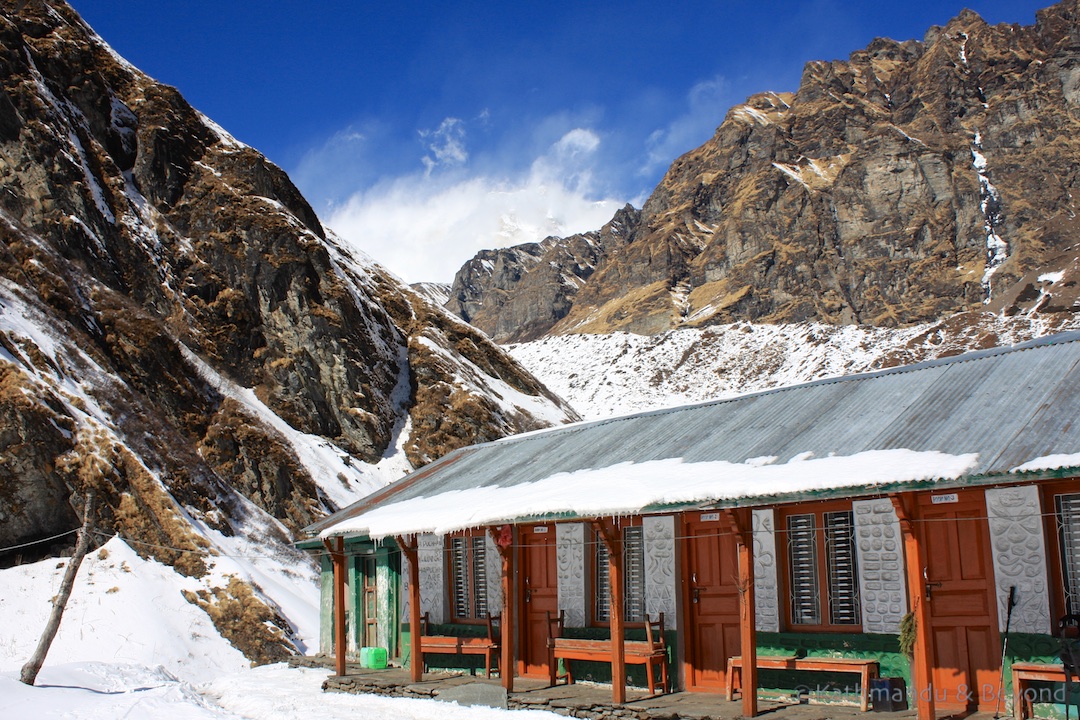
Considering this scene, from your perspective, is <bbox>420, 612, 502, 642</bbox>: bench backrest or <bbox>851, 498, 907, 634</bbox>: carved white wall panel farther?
<bbox>420, 612, 502, 642</bbox>: bench backrest

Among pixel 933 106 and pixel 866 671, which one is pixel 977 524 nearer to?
pixel 866 671

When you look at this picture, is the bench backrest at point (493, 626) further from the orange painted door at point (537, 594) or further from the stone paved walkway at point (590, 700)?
the stone paved walkway at point (590, 700)

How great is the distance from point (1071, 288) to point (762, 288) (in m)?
40.4

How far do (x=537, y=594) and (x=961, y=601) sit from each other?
680 centimetres

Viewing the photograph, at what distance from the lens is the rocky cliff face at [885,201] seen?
376ft

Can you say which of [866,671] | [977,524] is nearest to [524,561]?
[866,671]

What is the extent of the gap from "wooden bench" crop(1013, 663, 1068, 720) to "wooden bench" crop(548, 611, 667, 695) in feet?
14.9

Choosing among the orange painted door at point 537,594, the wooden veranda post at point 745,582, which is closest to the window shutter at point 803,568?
the wooden veranda post at point 745,582

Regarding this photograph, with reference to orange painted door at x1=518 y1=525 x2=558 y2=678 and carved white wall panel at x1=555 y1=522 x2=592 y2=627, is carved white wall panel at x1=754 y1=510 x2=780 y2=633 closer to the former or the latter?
carved white wall panel at x1=555 y1=522 x2=592 y2=627

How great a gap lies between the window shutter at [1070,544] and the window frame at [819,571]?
225 centimetres

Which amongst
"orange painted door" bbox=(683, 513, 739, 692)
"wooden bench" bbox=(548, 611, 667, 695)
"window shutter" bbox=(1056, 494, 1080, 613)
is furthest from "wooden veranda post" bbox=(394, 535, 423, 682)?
"window shutter" bbox=(1056, 494, 1080, 613)

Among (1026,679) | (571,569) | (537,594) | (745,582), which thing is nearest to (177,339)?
(537,594)

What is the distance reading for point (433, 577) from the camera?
16.9 m

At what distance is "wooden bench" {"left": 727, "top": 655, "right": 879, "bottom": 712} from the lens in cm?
1059
